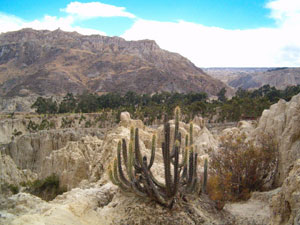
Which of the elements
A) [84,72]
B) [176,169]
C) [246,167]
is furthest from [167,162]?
[84,72]

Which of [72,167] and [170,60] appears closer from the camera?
[72,167]

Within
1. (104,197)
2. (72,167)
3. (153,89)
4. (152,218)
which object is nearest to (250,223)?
(152,218)

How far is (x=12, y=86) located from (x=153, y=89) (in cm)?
7339

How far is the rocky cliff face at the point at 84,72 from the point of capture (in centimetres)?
12990

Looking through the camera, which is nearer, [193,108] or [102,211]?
[102,211]

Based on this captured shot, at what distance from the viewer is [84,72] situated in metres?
152

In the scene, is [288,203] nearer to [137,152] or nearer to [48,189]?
[137,152]

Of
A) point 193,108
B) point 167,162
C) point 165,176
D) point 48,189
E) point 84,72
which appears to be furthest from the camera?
point 84,72

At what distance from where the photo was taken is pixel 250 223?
8.06 m

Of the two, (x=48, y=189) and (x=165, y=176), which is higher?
(x=165, y=176)

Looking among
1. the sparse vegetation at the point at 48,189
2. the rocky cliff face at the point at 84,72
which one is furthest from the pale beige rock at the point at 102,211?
the rocky cliff face at the point at 84,72

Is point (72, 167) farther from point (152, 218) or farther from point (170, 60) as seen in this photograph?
point (170, 60)

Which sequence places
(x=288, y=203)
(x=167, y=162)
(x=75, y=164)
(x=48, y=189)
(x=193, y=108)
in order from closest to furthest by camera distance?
1. (x=288, y=203)
2. (x=167, y=162)
3. (x=48, y=189)
4. (x=75, y=164)
5. (x=193, y=108)

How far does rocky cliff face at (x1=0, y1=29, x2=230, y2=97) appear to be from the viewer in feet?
426
